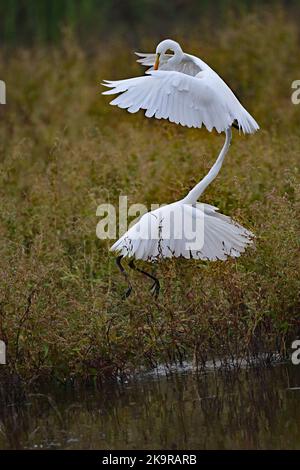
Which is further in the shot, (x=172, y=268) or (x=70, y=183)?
(x=70, y=183)

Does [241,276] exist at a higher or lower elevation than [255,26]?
lower

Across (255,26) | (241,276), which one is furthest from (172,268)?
(255,26)

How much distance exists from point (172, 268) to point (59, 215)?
1.85 m

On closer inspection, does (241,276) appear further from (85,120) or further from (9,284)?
(85,120)

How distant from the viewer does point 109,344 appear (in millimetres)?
6059

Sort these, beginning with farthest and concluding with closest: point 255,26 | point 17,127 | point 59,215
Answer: point 255,26
point 17,127
point 59,215

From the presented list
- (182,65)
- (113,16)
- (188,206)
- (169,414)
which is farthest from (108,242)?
(113,16)

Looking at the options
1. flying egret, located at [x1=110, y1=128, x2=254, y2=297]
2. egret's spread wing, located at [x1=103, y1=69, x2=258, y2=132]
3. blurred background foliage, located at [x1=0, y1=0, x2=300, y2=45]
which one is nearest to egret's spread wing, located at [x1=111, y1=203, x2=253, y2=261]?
flying egret, located at [x1=110, y1=128, x2=254, y2=297]

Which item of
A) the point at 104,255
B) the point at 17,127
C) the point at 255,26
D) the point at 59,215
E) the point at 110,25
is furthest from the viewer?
the point at 110,25

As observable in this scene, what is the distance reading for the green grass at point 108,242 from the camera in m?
6.10

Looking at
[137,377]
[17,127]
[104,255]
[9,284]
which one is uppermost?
[17,127]

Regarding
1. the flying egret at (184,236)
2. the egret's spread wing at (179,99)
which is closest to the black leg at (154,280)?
the flying egret at (184,236)

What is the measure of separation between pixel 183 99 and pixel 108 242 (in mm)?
1495

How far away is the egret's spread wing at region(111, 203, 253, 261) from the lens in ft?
20.7
